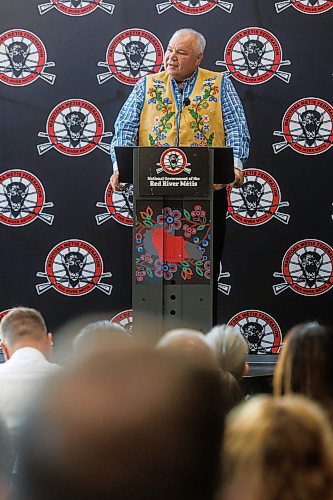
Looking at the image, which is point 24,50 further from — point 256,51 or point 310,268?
point 310,268

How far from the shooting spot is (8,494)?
1.57 metres

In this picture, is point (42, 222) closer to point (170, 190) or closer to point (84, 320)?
point (84, 320)

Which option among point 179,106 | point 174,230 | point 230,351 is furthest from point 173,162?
point 230,351

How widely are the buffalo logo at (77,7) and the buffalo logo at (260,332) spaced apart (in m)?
2.29

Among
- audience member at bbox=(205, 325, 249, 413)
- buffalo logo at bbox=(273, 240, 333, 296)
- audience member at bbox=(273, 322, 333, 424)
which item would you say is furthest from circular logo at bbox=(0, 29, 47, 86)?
audience member at bbox=(273, 322, 333, 424)

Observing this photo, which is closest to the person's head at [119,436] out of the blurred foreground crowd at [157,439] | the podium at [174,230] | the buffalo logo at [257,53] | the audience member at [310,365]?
the blurred foreground crowd at [157,439]

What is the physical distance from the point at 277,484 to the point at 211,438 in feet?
0.36

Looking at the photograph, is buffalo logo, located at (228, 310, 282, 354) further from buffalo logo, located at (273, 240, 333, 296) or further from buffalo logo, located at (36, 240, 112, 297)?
buffalo logo, located at (36, 240, 112, 297)

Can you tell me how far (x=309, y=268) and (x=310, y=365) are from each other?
151 inches

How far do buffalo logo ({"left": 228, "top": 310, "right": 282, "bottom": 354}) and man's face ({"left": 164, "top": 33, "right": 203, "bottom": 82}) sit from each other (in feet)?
6.13

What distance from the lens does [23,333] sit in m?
3.14

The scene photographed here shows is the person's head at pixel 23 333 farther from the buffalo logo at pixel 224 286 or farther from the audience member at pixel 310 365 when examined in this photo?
the buffalo logo at pixel 224 286

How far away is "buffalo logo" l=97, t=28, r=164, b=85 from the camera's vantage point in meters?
6.00

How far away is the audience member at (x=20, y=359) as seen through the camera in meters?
2.71
